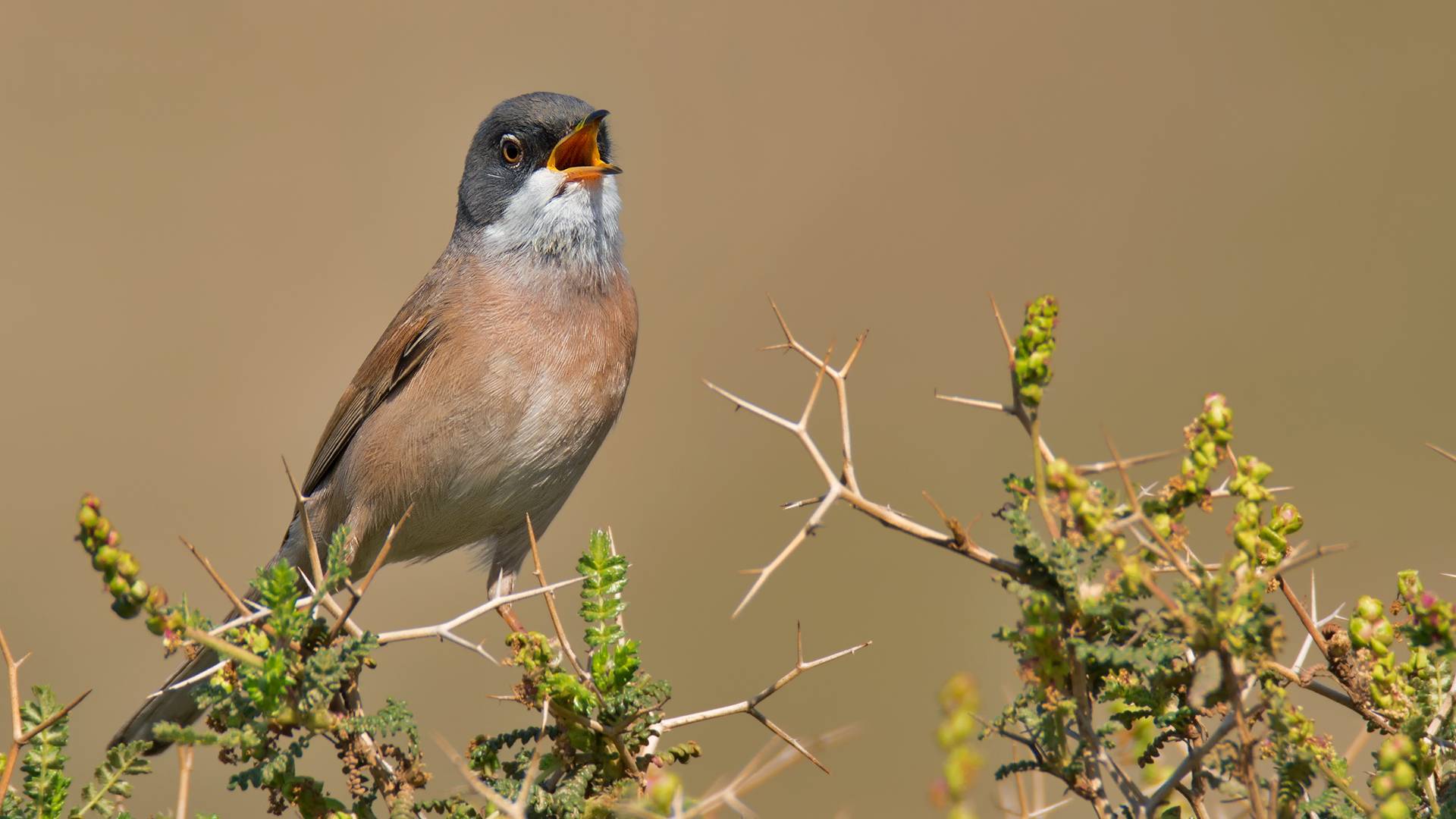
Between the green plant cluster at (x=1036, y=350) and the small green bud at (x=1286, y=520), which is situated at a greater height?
the green plant cluster at (x=1036, y=350)

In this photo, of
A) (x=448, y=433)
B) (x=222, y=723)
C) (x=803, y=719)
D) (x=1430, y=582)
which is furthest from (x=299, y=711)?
(x=1430, y=582)

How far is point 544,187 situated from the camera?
13.4 feet

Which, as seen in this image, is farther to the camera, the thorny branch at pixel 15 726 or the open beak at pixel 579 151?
the open beak at pixel 579 151

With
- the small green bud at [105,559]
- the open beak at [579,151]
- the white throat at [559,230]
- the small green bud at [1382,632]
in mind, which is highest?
the open beak at [579,151]

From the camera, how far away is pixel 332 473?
173 inches

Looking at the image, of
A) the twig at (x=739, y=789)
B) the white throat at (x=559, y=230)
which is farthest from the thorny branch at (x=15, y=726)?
the white throat at (x=559, y=230)

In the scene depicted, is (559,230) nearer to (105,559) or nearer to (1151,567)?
(105,559)

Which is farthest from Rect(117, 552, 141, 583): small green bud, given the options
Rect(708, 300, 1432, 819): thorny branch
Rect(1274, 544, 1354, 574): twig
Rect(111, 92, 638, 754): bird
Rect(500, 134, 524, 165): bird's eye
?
Rect(500, 134, 524, 165): bird's eye

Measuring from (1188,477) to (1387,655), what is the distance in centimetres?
41

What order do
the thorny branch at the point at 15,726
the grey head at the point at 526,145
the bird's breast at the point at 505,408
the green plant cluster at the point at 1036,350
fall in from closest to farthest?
the green plant cluster at the point at 1036,350
the thorny branch at the point at 15,726
the bird's breast at the point at 505,408
the grey head at the point at 526,145

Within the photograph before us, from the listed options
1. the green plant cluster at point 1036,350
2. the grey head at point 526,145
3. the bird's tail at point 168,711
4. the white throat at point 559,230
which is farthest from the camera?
the grey head at point 526,145

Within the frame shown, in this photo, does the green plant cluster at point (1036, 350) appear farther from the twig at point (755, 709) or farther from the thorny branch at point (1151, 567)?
the twig at point (755, 709)

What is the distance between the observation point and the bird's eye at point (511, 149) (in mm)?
4234

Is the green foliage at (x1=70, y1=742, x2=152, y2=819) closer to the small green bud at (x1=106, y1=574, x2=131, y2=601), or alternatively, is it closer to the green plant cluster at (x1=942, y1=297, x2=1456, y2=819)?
the small green bud at (x1=106, y1=574, x2=131, y2=601)
